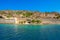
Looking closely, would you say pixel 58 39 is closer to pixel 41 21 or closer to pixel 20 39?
pixel 20 39

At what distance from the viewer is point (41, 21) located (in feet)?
220

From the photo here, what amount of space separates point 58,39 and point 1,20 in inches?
1837

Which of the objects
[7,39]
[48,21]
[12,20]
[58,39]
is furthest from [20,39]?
[48,21]

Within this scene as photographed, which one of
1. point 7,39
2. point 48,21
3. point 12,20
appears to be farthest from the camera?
point 48,21

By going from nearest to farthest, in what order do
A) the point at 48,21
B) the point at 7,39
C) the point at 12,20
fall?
the point at 7,39, the point at 12,20, the point at 48,21

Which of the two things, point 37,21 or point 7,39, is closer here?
point 7,39

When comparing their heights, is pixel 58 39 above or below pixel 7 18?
below

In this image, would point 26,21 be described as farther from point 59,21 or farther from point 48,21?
point 59,21

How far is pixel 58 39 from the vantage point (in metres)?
21.9

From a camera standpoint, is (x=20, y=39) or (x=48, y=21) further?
(x=48, y=21)

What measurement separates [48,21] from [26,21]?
11405 millimetres

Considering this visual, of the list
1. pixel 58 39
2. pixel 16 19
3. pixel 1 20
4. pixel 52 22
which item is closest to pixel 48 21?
pixel 52 22

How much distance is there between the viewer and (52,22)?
69.9m

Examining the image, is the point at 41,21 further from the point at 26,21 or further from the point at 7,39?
the point at 7,39
